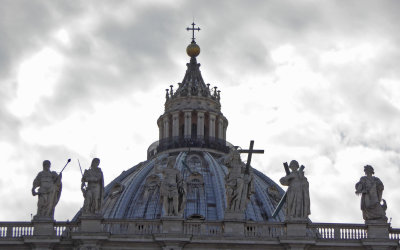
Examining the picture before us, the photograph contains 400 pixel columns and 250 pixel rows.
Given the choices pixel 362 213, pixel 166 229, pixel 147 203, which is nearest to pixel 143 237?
pixel 166 229

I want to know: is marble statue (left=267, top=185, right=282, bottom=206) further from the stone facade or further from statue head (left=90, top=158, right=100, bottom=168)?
statue head (left=90, top=158, right=100, bottom=168)

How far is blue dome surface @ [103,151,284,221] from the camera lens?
386ft

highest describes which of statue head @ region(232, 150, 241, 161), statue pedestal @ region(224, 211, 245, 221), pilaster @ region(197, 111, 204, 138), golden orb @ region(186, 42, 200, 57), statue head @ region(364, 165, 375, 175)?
golden orb @ region(186, 42, 200, 57)

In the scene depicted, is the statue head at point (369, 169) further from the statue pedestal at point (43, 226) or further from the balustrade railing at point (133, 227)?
the statue pedestal at point (43, 226)

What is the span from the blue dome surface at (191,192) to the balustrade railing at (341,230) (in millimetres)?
53200

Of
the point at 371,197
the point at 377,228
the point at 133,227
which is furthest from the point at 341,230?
the point at 133,227

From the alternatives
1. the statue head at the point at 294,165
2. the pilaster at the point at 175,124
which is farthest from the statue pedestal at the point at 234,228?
the pilaster at the point at 175,124

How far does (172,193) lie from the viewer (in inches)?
2398

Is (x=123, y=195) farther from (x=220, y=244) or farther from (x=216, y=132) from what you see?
(x=220, y=244)

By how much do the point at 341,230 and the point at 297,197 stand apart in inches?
104

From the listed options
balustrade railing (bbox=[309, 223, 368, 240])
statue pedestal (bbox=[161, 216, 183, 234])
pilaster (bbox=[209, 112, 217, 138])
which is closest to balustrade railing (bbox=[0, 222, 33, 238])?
statue pedestal (bbox=[161, 216, 183, 234])

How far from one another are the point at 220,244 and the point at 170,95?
248 feet

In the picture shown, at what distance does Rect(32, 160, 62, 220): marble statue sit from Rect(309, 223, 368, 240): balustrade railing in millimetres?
12176

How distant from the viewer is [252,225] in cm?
6088
